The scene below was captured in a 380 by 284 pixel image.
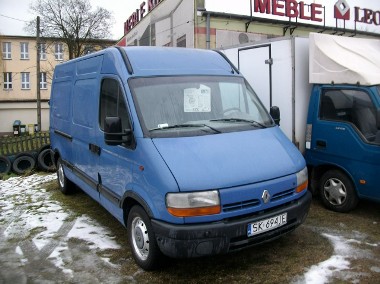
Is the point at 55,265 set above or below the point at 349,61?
below

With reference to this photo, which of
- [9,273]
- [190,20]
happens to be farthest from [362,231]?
[190,20]

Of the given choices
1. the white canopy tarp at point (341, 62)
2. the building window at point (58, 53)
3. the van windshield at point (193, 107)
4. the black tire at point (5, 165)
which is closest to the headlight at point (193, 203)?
the van windshield at point (193, 107)

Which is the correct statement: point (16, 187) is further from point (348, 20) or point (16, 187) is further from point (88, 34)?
point (88, 34)

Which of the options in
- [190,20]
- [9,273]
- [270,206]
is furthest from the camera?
[190,20]

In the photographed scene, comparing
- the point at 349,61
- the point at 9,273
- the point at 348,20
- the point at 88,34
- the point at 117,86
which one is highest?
the point at 88,34

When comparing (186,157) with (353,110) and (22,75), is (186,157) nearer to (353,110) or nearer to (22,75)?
(353,110)

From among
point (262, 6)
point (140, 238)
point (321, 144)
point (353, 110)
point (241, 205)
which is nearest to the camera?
point (241, 205)

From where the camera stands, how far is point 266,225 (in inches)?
147

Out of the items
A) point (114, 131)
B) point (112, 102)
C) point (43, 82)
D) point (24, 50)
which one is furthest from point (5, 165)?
point (43, 82)

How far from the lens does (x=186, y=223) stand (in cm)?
348

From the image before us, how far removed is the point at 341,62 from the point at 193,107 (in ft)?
8.92

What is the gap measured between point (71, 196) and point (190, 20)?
10014mm

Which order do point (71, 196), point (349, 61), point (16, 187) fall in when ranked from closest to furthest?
point (349, 61), point (71, 196), point (16, 187)

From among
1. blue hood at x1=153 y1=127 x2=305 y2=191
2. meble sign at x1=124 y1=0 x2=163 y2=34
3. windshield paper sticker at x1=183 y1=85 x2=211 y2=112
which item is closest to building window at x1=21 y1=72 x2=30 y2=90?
meble sign at x1=124 y1=0 x2=163 y2=34
